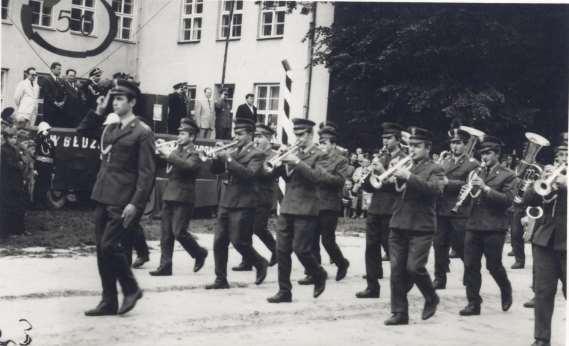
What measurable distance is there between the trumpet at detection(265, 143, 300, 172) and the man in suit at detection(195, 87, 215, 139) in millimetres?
10964

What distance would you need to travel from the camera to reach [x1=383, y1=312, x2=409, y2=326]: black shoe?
27.4ft

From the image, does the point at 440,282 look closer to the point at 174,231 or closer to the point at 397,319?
the point at 397,319

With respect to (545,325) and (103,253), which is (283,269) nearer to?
(103,253)

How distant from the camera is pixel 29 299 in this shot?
8211 millimetres

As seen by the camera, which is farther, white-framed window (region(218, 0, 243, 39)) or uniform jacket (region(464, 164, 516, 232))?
white-framed window (region(218, 0, 243, 39))

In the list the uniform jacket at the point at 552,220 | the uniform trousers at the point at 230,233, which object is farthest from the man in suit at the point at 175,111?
the uniform jacket at the point at 552,220

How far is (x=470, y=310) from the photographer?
930cm

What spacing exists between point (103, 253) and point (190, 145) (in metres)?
3.58

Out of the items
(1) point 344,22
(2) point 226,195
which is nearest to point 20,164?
(2) point 226,195

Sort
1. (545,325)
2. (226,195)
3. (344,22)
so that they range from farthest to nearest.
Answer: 1. (344,22)
2. (226,195)
3. (545,325)

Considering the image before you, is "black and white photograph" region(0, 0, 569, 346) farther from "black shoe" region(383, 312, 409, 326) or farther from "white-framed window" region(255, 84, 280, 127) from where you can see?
"white-framed window" region(255, 84, 280, 127)

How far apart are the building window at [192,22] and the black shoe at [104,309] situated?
17.0 metres

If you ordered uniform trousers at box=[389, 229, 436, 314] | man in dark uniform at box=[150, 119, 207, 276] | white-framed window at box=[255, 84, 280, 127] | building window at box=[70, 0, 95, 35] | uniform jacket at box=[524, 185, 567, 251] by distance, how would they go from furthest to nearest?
white-framed window at box=[255, 84, 280, 127]
man in dark uniform at box=[150, 119, 207, 276]
building window at box=[70, 0, 95, 35]
uniform trousers at box=[389, 229, 436, 314]
uniform jacket at box=[524, 185, 567, 251]

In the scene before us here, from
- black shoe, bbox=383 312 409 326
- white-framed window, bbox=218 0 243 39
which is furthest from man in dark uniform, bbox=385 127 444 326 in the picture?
white-framed window, bbox=218 0 243 39
